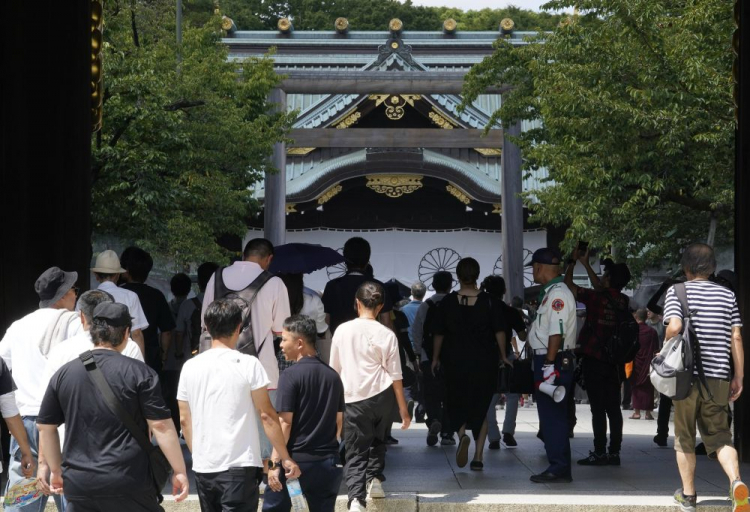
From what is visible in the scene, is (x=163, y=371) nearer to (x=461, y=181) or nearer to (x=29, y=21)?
(x=29, y=21)

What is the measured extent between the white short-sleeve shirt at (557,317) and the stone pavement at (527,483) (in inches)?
41.2

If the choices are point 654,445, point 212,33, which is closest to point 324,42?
point 212,33

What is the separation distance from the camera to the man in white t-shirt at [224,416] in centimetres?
510

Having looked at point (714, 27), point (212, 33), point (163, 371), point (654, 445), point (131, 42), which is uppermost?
point (212, 33)

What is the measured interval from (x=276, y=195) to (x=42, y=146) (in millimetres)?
11310

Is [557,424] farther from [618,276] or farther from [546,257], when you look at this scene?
[618,276]

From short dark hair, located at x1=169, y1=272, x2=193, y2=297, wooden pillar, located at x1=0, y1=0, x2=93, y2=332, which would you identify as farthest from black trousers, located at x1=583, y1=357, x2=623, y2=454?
wooden pillar, located at x1=0, y1=0, x2=93, y2=332

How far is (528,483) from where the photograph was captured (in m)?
7.91

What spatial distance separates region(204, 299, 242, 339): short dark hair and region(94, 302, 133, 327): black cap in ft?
1.54

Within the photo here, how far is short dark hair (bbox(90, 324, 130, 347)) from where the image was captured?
482 cm

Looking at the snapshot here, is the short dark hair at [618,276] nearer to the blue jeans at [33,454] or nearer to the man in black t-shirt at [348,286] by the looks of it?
the man in black t-shirt at [348,286]

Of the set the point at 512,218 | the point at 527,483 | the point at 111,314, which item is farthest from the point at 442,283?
the point at 512,218

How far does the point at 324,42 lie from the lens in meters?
31.8

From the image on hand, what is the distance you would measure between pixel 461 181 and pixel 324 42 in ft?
24.7
